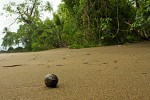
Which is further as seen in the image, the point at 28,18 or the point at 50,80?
the point at 28,18

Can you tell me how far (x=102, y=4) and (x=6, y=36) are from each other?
38.9ft

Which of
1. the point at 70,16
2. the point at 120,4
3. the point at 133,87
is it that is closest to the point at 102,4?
the point at 120,4

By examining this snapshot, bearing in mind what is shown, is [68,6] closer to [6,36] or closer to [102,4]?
[102,4]

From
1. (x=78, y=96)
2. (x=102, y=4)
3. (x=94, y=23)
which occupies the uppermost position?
(x=102, y=4)

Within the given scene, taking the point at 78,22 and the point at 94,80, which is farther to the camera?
the point at 78,22

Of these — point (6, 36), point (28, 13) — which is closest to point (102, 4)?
point (28, 13)

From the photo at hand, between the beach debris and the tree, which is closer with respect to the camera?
the beach debris

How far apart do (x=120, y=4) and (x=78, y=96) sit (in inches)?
232

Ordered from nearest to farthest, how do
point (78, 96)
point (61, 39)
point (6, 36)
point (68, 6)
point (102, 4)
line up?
1. point (78, 96)
2. point (102, 4)
3. point (68, 6)
4. point (61, 39)
5. point (6, 36)

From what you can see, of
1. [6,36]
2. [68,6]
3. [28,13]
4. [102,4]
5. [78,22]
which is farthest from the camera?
[6,36]

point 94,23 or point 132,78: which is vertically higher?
point 94,23

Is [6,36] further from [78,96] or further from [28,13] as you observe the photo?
[78,96]

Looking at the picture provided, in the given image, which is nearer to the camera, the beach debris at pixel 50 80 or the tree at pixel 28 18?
the beach debris at pixel 50 80

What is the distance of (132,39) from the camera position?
7.30m
